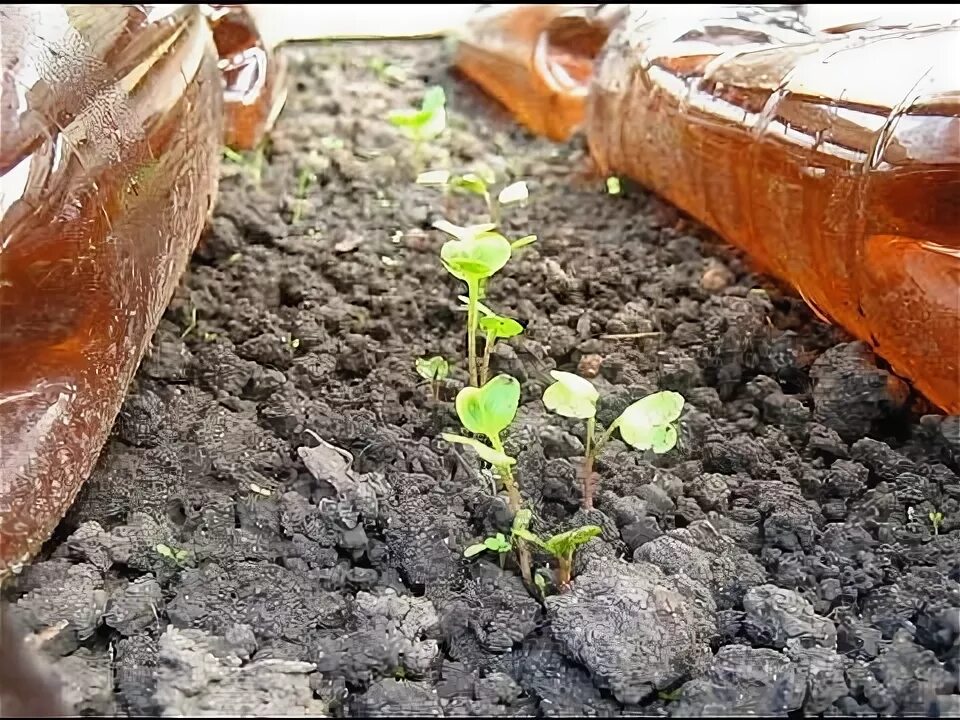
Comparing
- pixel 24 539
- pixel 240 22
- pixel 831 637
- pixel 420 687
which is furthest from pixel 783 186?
pixel 240 22

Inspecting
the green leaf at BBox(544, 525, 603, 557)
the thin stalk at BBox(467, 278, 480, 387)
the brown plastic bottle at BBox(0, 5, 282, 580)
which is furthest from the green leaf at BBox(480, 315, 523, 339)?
the brown plastic bottle at BBox(0, 5, 282, 580)

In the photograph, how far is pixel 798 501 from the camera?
785 mm

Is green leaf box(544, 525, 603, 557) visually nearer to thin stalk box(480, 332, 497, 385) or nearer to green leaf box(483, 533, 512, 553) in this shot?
green leaf box(483, 533, 512, 553)

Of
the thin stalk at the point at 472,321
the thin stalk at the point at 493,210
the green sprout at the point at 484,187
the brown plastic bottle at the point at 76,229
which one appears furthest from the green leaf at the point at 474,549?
the thin stalk at the point at 493,210

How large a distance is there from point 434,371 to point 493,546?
0.26 metres

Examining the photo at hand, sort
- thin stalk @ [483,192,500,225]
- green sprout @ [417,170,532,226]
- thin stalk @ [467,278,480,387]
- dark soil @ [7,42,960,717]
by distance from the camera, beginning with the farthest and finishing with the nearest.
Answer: thin stalk @ [483,192,500,225]
green sprout @ [417,170,532,226]
thin stalk @ [467,278,480,387]
dark soil @ [7,42,960,717]

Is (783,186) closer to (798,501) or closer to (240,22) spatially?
(798,501)

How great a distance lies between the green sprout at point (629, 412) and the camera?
29.3 inches

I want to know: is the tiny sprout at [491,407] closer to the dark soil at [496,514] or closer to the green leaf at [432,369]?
the dark soil at [496,514]

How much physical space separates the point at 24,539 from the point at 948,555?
0.68 metres

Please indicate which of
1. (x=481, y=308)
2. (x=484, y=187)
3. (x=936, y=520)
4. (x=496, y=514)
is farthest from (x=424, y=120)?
(x=936, y=520)

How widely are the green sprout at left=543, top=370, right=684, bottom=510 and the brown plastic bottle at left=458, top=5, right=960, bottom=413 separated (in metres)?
0.29

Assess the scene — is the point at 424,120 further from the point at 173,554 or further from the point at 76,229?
the point at 173,554

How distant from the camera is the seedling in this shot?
0.72 m
